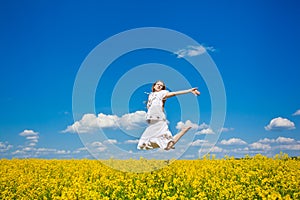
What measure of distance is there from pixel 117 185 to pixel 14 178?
9.82ft

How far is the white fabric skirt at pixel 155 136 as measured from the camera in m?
8.68

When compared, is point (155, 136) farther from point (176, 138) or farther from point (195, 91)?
point (195, 91)

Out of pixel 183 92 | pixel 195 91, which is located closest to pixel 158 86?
pixel 183 92

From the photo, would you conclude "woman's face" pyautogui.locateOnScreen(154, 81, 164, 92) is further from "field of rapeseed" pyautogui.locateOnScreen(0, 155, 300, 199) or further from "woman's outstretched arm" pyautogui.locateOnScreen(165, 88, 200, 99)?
"field of rapeseed" pyautogui.locateOnScreen(0, 155, 300, 199)

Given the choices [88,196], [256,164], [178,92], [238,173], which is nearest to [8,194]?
[88,196]

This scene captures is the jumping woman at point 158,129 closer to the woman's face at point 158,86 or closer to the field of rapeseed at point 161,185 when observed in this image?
the woman's face at point 158,86

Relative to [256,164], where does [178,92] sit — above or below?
above

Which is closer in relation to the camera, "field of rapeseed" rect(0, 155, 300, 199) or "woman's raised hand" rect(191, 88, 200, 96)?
"field of rapeseed" rect(0, 155, 300, 199)

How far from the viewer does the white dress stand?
8.69 metres

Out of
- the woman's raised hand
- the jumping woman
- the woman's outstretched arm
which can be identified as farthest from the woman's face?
the woman's raised hand

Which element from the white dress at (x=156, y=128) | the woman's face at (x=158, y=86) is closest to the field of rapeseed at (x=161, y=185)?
the white dress at (x=156, y=128)

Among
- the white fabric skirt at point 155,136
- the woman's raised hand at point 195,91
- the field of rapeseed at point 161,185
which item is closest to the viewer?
the field of rapeseed at point 161,185

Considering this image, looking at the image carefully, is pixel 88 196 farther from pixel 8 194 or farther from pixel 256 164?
pixel 256 164

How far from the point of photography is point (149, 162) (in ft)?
39.3
